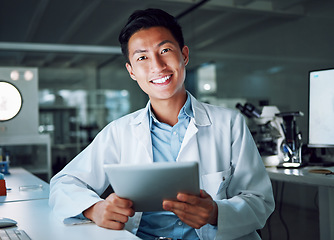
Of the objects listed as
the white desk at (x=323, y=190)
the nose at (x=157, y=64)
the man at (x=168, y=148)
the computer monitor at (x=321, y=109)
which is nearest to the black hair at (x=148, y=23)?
the man at (x=168, y=148)

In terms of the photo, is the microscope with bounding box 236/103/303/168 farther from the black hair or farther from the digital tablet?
the digital tablet

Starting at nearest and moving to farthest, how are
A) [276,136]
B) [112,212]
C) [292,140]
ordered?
[112,212] → [292,140] → [276,136]

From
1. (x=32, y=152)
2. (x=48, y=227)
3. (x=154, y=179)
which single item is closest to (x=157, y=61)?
(x=154, y=179)

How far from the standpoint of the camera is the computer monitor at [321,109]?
7.96 feet

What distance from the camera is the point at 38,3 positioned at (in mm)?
5469

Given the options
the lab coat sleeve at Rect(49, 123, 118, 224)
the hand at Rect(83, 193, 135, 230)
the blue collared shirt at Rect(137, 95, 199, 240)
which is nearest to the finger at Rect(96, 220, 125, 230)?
the hand at Rect(83, 193, 135, 230)

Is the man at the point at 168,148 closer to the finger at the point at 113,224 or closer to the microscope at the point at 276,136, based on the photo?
the finger at the point at 113,224

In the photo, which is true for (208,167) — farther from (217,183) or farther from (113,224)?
(113,224)

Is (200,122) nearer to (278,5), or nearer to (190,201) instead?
(190,201)

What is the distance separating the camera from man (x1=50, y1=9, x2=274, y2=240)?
4.43ft

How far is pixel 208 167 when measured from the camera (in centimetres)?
150

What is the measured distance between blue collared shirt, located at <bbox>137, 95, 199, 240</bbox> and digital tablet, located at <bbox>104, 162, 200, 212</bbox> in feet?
1.22

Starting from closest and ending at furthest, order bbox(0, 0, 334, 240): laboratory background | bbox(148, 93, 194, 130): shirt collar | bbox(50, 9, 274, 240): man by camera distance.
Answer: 1. bbox(50, 9, 274, 240): man
2. bbox(148, 93, 194, 130): shirt collar
3. bbox(0, 0, 334, 240): laboratory background

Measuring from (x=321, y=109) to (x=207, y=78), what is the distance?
11.0ft
